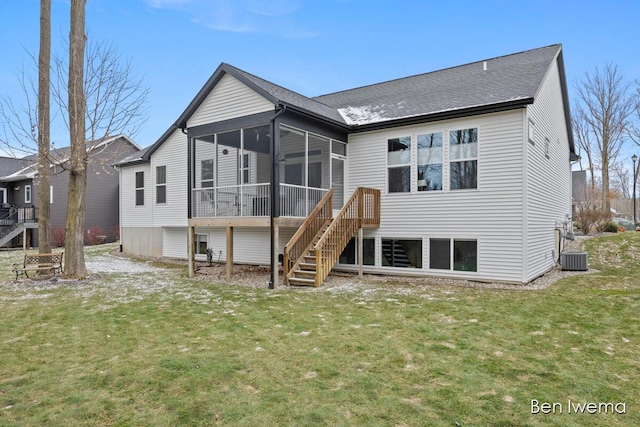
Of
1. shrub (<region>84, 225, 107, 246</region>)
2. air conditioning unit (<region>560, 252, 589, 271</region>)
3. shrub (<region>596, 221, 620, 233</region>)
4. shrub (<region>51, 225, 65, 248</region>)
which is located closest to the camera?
air conditioning unit (<region>560, 252, 589, 271</region>)

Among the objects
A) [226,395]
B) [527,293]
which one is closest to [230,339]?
[226,395]

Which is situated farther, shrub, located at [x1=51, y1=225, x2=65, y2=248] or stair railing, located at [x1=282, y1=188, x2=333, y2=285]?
shrub, located at [x1=51, y1=225, x2=65, y2=248]

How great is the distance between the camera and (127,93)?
10953mm

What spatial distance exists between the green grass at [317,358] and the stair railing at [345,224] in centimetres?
152

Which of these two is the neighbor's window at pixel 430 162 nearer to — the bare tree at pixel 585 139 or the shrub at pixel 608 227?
the shrub at pixel 608 227

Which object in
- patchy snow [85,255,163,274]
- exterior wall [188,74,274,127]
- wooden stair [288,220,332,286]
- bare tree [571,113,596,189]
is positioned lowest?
patchy snow [85,255,163,274]

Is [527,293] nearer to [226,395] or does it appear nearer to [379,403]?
[379,403]

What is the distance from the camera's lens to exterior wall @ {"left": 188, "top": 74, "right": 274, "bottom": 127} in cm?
1029

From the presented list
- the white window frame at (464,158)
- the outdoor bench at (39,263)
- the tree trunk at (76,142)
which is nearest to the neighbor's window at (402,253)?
the white window frame at (464,158)

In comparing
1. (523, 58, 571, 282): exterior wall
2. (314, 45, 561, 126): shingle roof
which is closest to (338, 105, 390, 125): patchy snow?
(314, 45, 561, 126): shingle roof

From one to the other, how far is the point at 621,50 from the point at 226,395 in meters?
35.6

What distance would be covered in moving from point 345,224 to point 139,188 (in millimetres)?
11917

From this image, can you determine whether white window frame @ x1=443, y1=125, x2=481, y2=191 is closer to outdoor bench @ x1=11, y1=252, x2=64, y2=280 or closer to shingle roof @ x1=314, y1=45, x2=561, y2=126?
shingle roof @ x1=314, y1=45, x2=561, y2=126

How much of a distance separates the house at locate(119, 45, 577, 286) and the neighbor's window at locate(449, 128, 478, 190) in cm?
3
